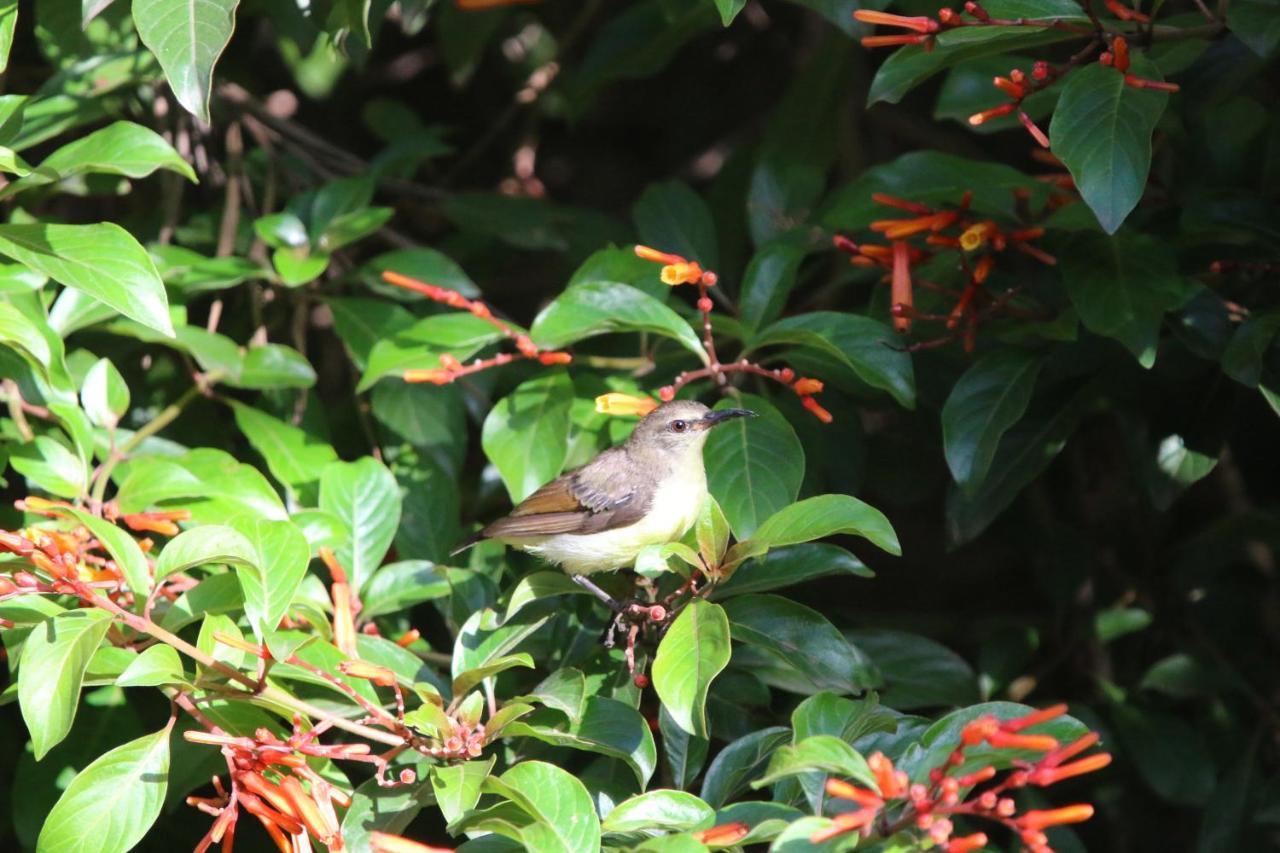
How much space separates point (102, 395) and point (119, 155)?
24.7 inches

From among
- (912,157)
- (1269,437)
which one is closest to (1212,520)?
(1269,437)

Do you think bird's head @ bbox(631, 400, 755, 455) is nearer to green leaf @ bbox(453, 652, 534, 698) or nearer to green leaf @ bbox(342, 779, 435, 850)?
green leaf @ bbox(453, 652, 534, 698)

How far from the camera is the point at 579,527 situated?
368 centimetres

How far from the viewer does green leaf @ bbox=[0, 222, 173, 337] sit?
279 centimetres

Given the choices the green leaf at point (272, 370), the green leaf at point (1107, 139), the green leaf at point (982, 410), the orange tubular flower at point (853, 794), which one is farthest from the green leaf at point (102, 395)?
the green leaf at point (1107, 139)

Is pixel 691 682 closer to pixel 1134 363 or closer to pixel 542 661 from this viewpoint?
pixel 542 661

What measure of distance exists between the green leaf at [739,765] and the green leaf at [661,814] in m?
0.26

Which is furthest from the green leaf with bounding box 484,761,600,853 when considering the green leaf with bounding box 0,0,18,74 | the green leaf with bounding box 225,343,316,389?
the green leaf with bounding box 0,0,18,74

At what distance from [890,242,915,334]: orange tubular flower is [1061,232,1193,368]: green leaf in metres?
0.37

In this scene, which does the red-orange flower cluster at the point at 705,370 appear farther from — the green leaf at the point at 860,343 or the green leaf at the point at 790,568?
the green leaf at the point at 790,568

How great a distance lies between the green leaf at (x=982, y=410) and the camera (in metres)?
3.14

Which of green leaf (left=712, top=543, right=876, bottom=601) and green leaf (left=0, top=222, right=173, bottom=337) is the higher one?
green leaf (left=0, top=222, right=173, bottom=337)

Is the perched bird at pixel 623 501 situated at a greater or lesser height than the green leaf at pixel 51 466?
lesser

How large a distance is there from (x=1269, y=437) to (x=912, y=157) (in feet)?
4.19
